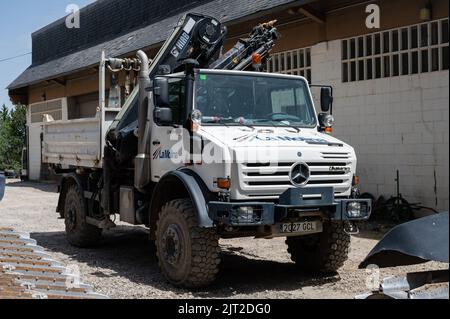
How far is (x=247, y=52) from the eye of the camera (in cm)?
866

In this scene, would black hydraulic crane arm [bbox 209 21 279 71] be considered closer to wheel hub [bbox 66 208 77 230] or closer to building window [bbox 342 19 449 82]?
wheel hub [bbox 66 208 77 230]

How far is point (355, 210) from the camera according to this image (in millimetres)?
6793

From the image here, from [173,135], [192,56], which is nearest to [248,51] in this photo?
[192,56]

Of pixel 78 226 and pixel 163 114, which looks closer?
pixel 163 114

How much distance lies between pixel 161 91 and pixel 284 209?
6.47ft

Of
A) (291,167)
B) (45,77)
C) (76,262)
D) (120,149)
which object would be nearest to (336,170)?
(291,167)

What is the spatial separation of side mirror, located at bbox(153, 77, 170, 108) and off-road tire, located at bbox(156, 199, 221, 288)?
1.15 metres

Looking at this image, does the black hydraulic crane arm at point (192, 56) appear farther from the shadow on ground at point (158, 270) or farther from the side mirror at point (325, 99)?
the shadow on ground at point (158, 270)

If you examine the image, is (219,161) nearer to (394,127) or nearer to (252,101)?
(252,101)

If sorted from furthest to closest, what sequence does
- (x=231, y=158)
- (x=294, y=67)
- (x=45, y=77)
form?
(x=45, y=77) < (x=294, y=67) < (x=231, y=158)

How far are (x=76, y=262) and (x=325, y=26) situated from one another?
7.68m

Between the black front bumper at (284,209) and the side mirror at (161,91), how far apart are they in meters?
1.38

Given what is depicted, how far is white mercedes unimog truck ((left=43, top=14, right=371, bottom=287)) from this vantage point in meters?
6.37

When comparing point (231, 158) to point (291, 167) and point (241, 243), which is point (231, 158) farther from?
point (241, 243)
